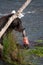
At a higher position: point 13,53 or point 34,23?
point 34,23

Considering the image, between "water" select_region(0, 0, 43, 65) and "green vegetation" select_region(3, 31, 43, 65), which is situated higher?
"water" select_region(0, 0, 43, 65)

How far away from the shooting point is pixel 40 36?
42.1ft

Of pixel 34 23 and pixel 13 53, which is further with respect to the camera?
pixel 34 23

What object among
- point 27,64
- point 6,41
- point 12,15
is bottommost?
point 27,64

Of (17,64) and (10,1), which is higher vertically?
(10,1)

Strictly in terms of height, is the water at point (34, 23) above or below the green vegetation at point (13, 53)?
above

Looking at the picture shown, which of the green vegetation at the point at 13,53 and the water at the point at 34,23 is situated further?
the water at the point at 34,23

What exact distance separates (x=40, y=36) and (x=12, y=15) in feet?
10.4

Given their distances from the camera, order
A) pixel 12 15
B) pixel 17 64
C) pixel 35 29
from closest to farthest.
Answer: pixel 17 64 < pixel 12 15 < pixel 35 29

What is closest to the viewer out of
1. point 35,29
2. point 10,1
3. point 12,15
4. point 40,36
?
point 12,15

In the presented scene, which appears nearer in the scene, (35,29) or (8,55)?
(8,55)

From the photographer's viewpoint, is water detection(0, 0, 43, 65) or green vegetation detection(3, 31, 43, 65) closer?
green vegetation detection(3, 31, 43, 65)

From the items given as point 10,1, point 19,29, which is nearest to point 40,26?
point 19,29

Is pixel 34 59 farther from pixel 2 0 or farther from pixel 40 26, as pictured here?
pixel 2 0
